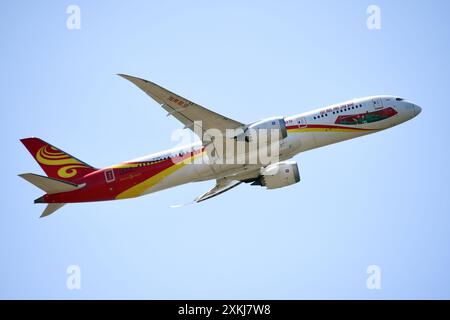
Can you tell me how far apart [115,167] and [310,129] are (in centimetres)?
1334

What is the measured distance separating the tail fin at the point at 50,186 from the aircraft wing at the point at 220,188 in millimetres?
10252

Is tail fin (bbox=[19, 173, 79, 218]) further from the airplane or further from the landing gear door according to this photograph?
the landing gear door

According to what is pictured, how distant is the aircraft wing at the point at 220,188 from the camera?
53.7m

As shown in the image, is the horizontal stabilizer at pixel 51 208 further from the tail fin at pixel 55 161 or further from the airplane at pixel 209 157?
the tail fin at pixel 55 161

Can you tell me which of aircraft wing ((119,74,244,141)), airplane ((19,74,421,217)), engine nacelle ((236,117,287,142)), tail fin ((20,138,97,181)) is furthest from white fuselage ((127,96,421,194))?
tail fin ((20,138,97,181))

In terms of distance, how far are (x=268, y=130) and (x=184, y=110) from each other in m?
5.70

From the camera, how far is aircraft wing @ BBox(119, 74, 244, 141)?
42.1m

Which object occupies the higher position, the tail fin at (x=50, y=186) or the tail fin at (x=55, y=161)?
the tail fin at (x=55, y=161)

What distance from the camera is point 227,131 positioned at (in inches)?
1837

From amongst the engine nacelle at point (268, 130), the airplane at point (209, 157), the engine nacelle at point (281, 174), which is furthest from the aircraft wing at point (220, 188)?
the engine nacelle at point (268, 130)

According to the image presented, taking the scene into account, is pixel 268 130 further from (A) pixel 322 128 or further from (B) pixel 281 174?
(B) pixel 281 174

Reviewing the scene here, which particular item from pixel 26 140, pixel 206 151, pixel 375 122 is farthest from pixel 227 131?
pixel 26 140

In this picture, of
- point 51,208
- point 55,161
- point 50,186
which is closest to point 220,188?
point 55,161

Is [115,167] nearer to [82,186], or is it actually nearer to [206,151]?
[82,186]
